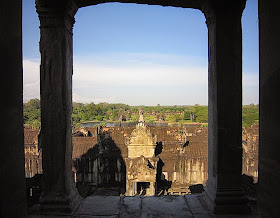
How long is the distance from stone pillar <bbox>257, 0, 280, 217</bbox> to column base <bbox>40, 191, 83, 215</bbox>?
2729mm

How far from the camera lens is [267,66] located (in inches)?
68.2

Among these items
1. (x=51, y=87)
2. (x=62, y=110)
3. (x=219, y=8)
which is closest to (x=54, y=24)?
(x=51, y=87)

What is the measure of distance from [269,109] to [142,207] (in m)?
2.63

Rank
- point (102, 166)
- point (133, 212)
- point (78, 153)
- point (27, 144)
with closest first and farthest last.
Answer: point (133, 212), point (102, 166), point (78, 153), point (27, 144)

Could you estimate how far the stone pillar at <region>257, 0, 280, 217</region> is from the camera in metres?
1.66

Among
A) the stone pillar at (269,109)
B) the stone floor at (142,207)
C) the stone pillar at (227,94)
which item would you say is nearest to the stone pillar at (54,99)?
the stone floor at (142,207)

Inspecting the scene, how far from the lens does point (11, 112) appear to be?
1723mm

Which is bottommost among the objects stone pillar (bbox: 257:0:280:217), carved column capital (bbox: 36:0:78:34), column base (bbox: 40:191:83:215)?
column base (bbox: 40:191:83:215)

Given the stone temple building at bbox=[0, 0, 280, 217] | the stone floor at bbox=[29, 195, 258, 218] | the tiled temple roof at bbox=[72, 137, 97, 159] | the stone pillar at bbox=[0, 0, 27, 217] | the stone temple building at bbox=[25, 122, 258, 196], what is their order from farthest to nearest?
the tiled temple roof at bbox=[72, 137, 97, 159], the stone temple building at bbox=[25, 122, 258, 196], the stone temple building at bbox=[0, 0, 280, 217], the stone floor at bbox=[29, 195, 258, 218], the stone pillar at bbox=[0, 0, 27, 217]

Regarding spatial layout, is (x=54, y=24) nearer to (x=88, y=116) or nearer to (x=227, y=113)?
(x=227, y=113)

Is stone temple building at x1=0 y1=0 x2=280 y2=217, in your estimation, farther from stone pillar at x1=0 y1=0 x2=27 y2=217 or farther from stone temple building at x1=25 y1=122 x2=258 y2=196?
stone temple building at x1=25 y1=122 x2=258 y2=196

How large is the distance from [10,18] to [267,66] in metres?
2.06

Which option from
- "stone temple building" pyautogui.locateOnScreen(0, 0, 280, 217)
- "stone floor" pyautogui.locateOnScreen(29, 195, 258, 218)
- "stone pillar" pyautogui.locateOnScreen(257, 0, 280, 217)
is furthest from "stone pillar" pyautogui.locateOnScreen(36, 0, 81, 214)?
"stone pillar" pyautogui.locateOnScreen(257, 0, 280, 217)

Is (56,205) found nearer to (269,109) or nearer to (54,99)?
(54,99)
